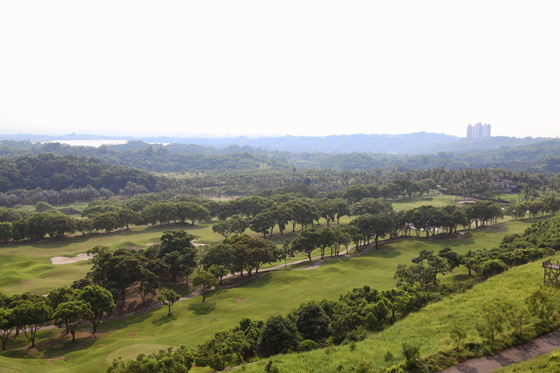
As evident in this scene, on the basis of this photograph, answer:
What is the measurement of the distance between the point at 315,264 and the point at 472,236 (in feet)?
148

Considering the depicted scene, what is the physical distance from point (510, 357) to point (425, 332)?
6310 mm

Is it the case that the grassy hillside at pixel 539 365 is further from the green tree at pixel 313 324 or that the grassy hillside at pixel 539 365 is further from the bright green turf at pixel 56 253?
the bright green turf at pixel 56 253

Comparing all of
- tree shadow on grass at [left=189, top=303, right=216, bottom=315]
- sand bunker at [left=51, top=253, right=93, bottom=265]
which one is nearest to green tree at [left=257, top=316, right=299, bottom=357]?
tree shadow on grass at [left=189, top=303, right=216, bottom=315]

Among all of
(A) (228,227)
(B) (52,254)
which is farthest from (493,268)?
(B) (52,254)

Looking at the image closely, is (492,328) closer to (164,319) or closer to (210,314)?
(210,314)

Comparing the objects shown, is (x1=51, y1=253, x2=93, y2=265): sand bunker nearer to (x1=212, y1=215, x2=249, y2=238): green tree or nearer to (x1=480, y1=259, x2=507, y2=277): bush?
(x1=212, y1=215, x2=249, y2=238): green tree

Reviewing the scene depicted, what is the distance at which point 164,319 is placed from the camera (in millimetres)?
44938

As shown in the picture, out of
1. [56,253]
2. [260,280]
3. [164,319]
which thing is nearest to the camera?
[164,319]

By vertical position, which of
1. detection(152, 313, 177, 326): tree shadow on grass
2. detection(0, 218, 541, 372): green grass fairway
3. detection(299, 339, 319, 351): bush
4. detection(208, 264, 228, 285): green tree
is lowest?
detection(152, 313, 177, 326): tree shadow on grass

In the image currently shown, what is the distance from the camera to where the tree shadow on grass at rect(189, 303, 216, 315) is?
46688mm

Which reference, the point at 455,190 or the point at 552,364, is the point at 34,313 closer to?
the point at 552,364

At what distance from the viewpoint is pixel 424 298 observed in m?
35.6

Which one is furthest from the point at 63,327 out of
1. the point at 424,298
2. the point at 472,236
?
the point at 472,236

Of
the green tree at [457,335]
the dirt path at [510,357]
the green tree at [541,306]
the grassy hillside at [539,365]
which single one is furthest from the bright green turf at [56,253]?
the grassy hillside at [539,365]
